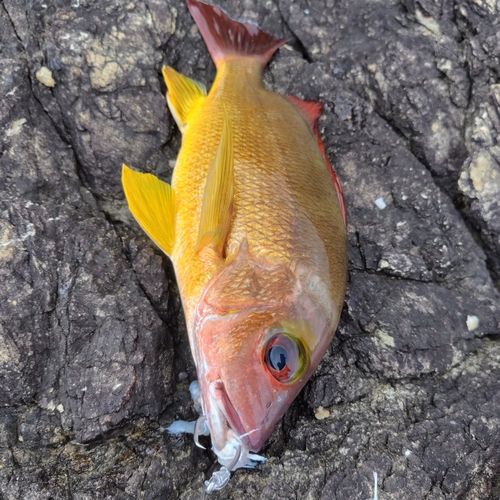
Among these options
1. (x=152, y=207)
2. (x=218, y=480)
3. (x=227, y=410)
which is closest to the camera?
(x=227, y=410)

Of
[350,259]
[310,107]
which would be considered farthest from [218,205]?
[310,107]

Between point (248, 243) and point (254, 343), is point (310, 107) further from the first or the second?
point (254, 343)

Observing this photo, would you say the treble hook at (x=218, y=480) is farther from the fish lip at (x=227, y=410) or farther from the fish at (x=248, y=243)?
the fish lip at (x=227, y=410)

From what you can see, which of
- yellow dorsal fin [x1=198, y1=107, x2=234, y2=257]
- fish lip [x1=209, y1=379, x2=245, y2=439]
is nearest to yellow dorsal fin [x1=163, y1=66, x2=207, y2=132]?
yellow dorsal fin [x1=198, y1=107, x2=234, y2=257]


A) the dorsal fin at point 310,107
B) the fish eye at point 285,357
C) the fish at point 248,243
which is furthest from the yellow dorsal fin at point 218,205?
the dorsal fin at point 310,107

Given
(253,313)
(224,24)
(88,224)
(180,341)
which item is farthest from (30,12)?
(253,313)

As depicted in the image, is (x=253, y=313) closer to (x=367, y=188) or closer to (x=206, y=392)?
(x=206, y=392)
